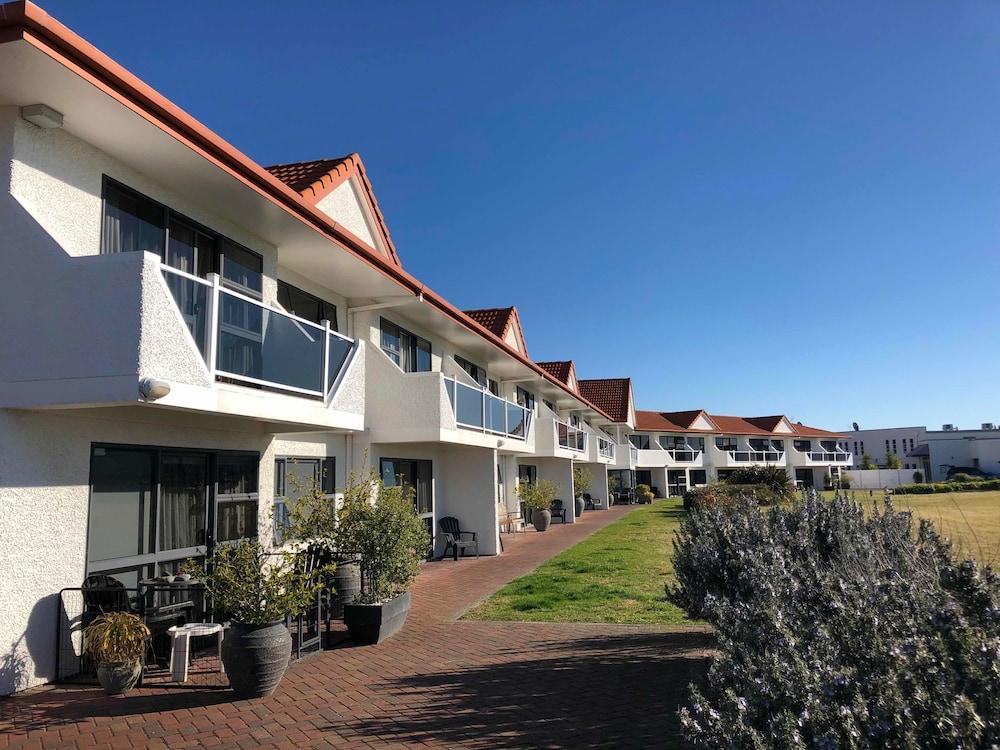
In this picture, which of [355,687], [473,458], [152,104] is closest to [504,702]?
[355,687]

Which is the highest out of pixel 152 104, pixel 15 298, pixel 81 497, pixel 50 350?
pixel 152 104

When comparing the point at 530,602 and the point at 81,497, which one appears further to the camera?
the point at 530,602

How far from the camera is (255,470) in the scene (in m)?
10.7

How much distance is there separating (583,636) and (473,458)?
9.72m

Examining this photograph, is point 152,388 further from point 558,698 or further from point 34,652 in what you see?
point 558,698

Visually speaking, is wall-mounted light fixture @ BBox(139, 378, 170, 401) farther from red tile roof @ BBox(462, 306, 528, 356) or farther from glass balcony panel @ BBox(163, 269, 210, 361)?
red tile roof @ BBox(462, 306, 528, 356)

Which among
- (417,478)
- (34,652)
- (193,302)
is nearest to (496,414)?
(417,478)

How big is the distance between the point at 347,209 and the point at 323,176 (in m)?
Result: 1.24

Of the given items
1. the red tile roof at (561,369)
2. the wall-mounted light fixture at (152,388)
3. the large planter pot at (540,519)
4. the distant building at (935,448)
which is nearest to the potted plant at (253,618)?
the wall-mounted light fixture at (152,388)

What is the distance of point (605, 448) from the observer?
39500mm

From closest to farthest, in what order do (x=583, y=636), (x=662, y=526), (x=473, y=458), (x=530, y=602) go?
(x=583, y=636) < (x=530, y=602) < (x=473, y=458) < (x=662, y=526)

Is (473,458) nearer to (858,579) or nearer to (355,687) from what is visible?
(355,687)

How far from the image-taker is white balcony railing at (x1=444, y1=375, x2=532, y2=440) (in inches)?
606

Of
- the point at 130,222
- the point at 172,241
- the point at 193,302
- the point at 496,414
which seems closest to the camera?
the point at 193,302
